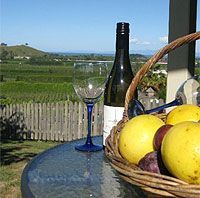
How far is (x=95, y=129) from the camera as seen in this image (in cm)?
637

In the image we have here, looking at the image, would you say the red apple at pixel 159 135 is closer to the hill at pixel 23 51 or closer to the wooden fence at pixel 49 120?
the wooden fence at pixel 49 120

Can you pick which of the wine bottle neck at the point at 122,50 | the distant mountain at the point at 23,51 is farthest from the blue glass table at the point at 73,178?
the distant mountain at the point at 23,51

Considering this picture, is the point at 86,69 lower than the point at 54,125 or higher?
higher

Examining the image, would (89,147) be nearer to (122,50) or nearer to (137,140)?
(122,50)

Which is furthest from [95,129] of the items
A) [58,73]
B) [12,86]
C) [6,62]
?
[6,62]

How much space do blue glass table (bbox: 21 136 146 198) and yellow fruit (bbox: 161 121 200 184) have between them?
150 mm

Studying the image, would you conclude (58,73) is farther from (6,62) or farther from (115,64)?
(115,64)

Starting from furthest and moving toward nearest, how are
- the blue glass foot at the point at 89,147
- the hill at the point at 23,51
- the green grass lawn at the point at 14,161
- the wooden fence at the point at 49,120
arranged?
the hill at the point at 23,51
the wooden fence at the point at 49,120
the green grass lawn at the point at 14,161
the blue glass foot at the point at 89,147

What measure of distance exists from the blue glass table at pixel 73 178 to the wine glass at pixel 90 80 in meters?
0.12

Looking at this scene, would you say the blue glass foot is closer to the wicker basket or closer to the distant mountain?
the wicker basket

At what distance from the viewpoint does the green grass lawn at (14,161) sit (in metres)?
3.95

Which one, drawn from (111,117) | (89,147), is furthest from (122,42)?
(89,147)

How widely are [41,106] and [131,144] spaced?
21.5ft

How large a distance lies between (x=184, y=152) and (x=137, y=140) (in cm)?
16
